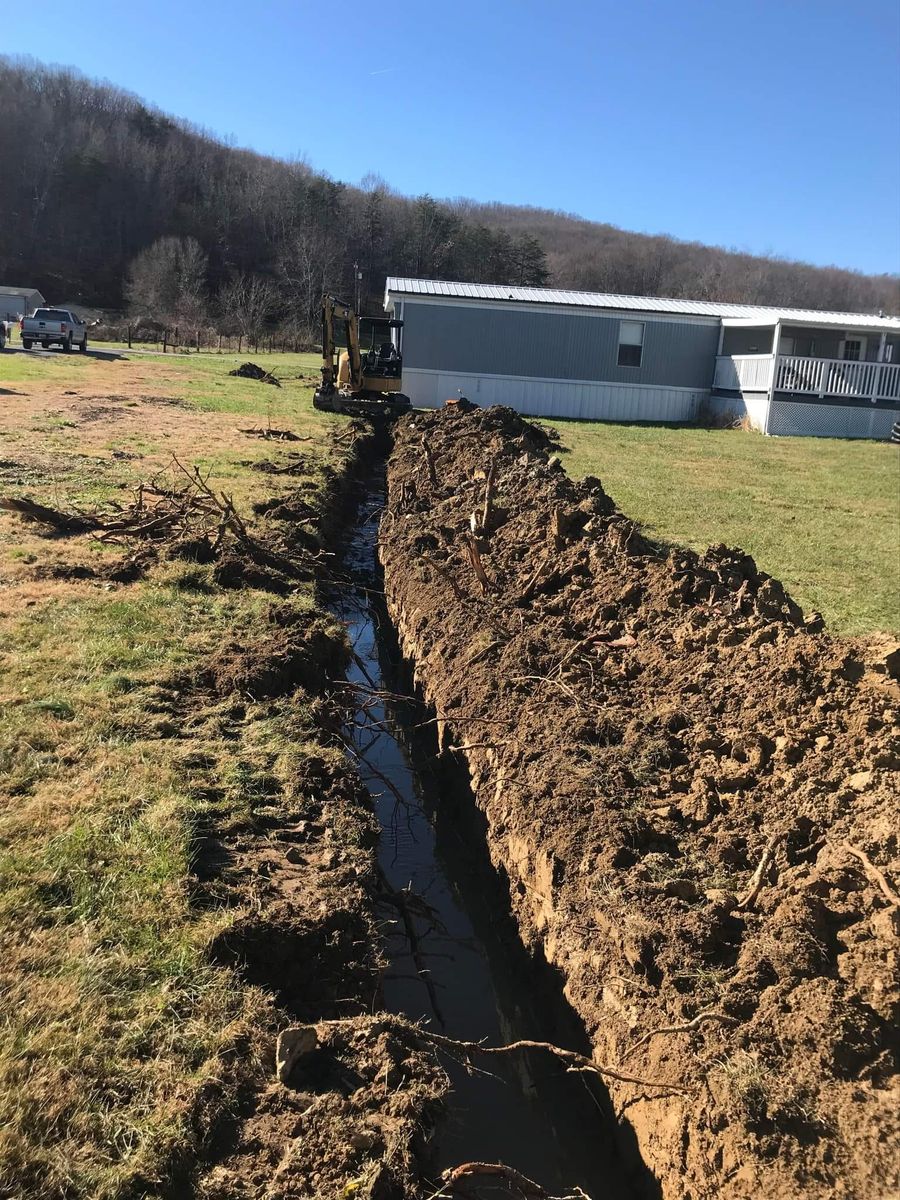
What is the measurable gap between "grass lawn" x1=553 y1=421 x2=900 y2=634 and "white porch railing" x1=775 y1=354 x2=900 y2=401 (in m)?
2.50

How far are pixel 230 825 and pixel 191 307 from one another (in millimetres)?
69675

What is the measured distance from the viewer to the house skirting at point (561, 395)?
26.1 metres

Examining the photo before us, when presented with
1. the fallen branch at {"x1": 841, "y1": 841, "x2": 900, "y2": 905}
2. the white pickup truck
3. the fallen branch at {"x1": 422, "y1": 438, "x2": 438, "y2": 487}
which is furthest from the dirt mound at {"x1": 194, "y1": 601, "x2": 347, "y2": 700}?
the white pickup truck

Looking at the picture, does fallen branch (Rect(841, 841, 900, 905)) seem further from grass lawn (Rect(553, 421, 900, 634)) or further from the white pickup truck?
the white pickup truck

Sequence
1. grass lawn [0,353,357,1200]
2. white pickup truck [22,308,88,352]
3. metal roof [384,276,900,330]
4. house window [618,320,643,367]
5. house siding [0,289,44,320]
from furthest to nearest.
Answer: house siding [0,289,44,320]
white pickup truck [22,308,88,352]
house window [618,320,643,367]
metal roof [384,276,900,330]
grass lawn [0,353,357,1200]

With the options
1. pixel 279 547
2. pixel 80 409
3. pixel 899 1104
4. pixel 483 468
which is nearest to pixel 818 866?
pixel 899 1104

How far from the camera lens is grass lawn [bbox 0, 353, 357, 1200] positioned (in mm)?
2482

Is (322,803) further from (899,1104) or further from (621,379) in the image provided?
(621,379)

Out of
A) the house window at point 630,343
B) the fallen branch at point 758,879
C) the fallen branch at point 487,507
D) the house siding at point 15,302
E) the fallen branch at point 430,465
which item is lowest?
the fallen branch at point 758,879

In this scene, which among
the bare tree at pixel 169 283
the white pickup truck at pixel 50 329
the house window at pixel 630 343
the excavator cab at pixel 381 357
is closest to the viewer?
the excavator cab at pixel 381 357

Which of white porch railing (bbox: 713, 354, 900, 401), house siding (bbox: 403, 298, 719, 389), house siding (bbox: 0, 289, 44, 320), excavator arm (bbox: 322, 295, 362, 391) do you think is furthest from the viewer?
house siding (bbox: 0, 289, 44, 320)

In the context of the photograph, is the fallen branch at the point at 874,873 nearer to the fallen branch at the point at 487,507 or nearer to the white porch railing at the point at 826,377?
the fallen branch at the point at 487,507

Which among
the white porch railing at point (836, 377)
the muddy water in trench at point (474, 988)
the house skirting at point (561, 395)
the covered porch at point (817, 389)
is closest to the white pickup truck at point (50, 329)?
the house skirting at point (561, 395)

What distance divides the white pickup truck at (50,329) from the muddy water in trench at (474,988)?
111 ft
